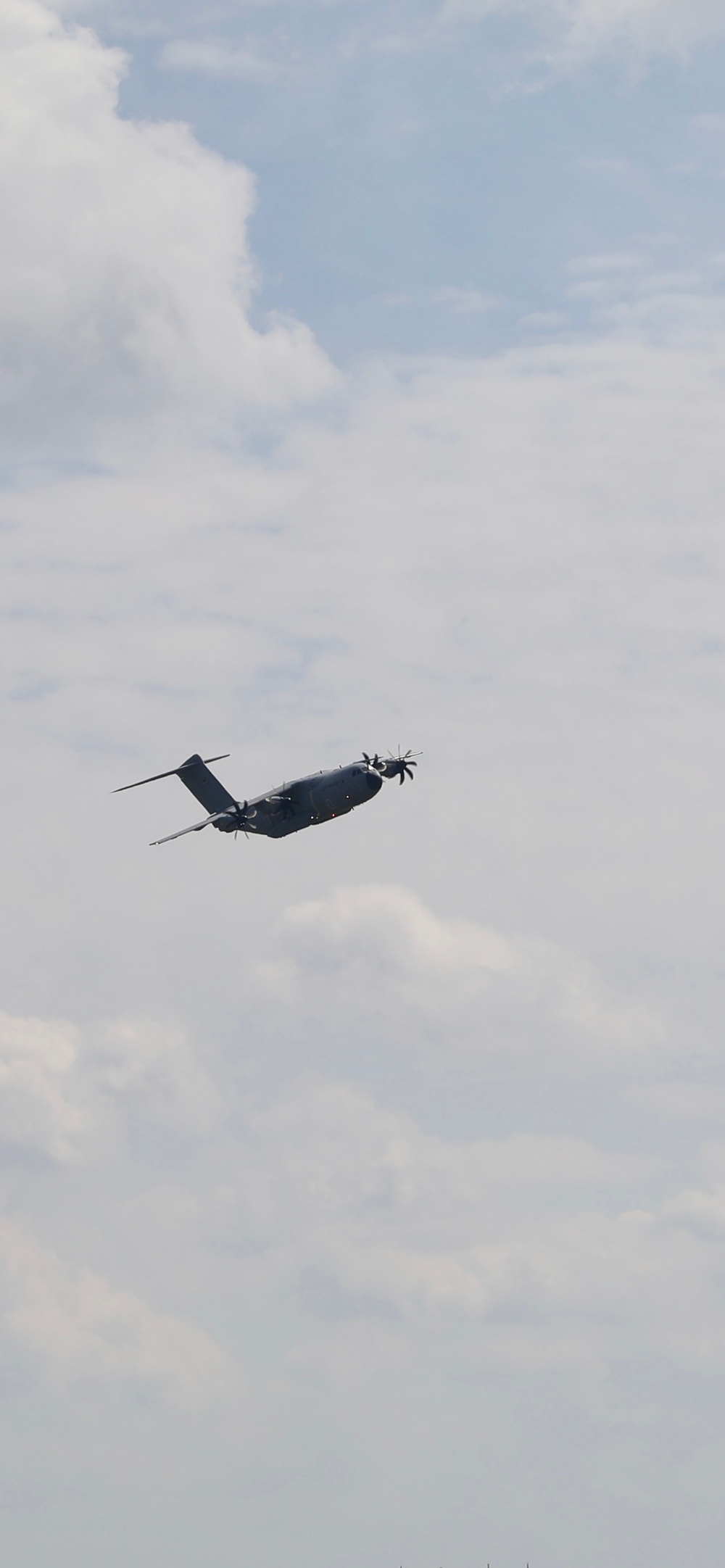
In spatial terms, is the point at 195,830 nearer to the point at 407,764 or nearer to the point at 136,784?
the point at 136,784

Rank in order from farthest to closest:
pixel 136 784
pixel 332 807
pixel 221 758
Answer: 1. pixel 221 758
2. pixel 136 784
3. pixel 332 807

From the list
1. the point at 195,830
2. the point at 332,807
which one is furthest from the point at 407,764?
the point at 195,830

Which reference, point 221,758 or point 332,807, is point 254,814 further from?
point 221,758

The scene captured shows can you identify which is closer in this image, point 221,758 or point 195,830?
point 195,830

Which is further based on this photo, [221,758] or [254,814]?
[221,758]

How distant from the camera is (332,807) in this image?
113875mm

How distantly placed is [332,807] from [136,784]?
17.6 metres

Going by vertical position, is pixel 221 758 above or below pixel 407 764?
above

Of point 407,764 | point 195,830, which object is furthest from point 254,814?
point 407,764

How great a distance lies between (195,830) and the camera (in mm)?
115000

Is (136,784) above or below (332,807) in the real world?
above

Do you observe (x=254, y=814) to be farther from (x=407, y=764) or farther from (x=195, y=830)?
(x=407, y=764)

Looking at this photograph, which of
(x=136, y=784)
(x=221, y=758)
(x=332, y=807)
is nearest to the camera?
(x=332, y=807)

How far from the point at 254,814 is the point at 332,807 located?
7.25m
